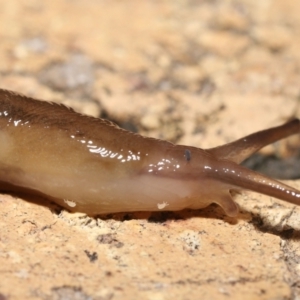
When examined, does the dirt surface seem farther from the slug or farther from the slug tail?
the slug tail

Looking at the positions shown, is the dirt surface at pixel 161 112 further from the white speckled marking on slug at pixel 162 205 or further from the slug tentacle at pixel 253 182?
the slug tentacle at pixel 253 182

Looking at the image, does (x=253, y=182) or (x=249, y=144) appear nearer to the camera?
(x=253, y=182)

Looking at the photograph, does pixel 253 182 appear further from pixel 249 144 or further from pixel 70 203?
pixel 70 203

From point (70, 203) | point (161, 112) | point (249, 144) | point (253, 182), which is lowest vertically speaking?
point (70, 203)

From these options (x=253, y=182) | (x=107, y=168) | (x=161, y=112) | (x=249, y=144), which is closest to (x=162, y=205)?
(x=107, y=168)

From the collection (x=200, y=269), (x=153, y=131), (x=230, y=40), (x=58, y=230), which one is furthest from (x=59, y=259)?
(x=230, y=40)

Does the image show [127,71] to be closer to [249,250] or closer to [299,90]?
[299,90]

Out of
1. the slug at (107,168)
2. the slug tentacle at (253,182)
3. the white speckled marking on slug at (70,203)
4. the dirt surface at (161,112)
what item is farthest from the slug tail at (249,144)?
the white speckled marking on slug at (70,203)
